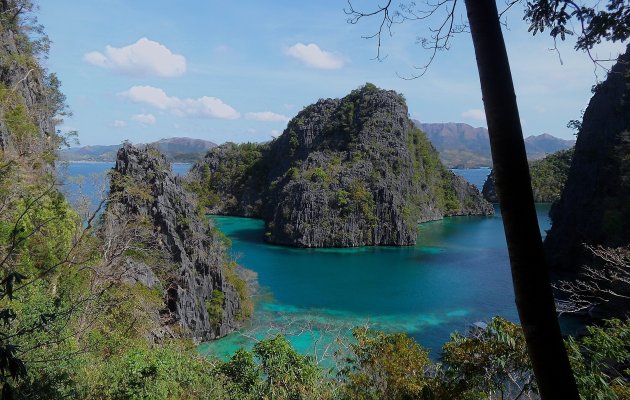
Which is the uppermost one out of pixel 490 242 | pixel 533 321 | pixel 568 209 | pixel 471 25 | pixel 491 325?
pixel 471 25

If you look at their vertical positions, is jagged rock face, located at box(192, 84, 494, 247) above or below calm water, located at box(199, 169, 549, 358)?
above

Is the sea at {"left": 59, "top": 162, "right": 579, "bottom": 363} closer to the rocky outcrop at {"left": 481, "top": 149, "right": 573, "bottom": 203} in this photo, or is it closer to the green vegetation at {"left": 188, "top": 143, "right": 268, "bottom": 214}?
the green vegetation at {"left": 188, "top": 143, "right": 268, "bottom": 214}

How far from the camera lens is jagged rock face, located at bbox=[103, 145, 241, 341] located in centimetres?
1936

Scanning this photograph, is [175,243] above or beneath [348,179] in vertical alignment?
beneath

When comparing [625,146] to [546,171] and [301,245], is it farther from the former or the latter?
[546,171]

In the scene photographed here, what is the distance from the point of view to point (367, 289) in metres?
27.1

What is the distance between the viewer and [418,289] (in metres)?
26.7

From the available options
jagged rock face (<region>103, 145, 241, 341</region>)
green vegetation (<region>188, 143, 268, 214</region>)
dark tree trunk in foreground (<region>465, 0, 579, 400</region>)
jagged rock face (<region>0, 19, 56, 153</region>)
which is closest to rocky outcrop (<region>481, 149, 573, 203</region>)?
green vegetation (<region>188, 143, 268, 214</region>)

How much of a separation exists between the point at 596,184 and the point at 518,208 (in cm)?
2844

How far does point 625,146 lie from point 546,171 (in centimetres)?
4635

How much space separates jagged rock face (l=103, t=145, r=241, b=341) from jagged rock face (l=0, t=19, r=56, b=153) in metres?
3.73

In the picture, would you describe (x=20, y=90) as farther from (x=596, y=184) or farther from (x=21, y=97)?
(x=596, y=184)

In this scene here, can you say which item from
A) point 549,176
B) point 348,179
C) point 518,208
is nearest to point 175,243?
point 518,208

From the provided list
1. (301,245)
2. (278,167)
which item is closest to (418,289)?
(301,245)
